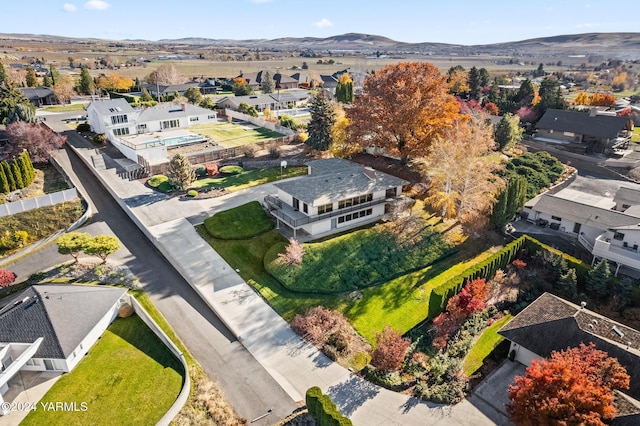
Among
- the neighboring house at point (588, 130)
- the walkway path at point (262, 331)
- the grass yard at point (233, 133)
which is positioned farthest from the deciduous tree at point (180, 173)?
the neighboring house at point (588, 130)

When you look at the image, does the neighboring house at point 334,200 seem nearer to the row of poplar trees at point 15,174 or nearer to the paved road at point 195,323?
the paved road at point 195,323

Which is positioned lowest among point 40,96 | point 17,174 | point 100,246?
point 100,246

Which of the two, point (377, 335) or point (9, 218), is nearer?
point (377, 335)

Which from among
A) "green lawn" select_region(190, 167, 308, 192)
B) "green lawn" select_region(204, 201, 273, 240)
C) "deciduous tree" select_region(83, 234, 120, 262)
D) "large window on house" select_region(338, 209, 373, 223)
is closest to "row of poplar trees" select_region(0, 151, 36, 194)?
"deciduous tree" select_region(83, 234, 120, 262)

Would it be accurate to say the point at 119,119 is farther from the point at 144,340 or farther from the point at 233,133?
the point at 144,340

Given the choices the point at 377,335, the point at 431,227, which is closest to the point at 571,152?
the point at 431,227

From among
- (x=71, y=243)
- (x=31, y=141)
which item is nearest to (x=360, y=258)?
(x=71, y=243)

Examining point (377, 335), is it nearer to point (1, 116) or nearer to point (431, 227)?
point (431, 227)

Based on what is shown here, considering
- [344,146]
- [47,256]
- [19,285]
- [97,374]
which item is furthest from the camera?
[344,146]
